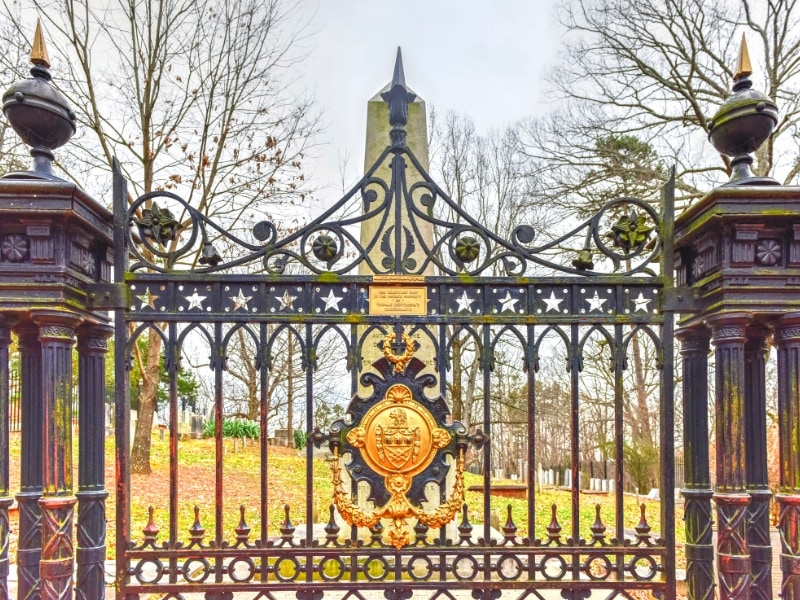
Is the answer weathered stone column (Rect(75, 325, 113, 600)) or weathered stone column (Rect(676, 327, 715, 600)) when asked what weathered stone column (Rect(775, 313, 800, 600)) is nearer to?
weathered stone column (Rect(676, 327, 715, 600))

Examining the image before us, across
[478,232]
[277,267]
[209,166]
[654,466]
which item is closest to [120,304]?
[277,267]

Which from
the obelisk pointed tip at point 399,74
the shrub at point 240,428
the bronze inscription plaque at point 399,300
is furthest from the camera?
the shrub at point 240,428

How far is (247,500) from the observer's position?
1080cm

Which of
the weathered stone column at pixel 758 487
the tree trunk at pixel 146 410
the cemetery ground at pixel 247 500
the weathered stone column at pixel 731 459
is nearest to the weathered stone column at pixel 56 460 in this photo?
the cemetery ground at pixel 247 500

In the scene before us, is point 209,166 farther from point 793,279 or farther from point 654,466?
point 654,466

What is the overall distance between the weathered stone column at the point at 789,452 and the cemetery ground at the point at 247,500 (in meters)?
3.03

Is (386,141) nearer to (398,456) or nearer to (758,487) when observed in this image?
(398,456)

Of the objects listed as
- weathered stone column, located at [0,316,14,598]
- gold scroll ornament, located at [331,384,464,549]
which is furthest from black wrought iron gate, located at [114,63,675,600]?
weathered stone column, located at [0,316,14,598]

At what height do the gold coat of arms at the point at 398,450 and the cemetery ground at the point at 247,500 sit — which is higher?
the gold coat of arms at the point at 398,450

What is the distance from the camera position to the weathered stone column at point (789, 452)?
3.09m

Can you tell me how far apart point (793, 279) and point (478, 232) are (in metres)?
1.74

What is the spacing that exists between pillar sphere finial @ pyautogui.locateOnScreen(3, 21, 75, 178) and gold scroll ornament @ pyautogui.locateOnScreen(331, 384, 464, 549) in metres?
2.33

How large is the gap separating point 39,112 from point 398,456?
2737 mm

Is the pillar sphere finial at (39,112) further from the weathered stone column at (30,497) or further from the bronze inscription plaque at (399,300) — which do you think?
the bronze inscription plaque at (399,300)
